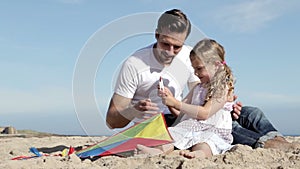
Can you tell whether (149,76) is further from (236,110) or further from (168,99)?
(236,110)

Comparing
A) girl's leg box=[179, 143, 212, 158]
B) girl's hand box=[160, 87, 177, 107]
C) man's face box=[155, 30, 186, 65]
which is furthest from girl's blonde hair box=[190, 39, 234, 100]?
girl's leg box=[179, 143, 212, 158]

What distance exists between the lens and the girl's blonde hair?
315cm

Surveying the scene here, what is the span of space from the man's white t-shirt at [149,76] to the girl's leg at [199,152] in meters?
0.67

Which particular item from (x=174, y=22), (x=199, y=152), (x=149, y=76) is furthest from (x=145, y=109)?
(x=174, y=22)

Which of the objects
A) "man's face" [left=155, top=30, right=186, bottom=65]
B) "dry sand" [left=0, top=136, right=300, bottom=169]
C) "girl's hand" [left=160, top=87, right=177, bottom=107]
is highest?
"man's face" [left=155, top=30, right=186, bottom=65]

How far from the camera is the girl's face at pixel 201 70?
3178 mm

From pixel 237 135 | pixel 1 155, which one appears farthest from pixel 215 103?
pixel 1 155

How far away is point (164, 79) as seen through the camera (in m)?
3.46

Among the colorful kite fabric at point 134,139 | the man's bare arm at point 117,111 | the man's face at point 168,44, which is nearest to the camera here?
the colorful kite fabric at point 134,139

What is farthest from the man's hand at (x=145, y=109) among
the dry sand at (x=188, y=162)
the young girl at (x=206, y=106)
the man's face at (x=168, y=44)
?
the dry sand at (x=188, y=162)

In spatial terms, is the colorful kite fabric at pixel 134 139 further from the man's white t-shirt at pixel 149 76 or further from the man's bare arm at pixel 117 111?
the man's white t-shirt at pixel 149 76

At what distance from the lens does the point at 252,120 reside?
3418 millimetres

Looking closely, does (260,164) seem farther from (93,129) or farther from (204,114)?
(93,129)

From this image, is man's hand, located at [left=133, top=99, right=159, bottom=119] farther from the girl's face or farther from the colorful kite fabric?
the girl's face
